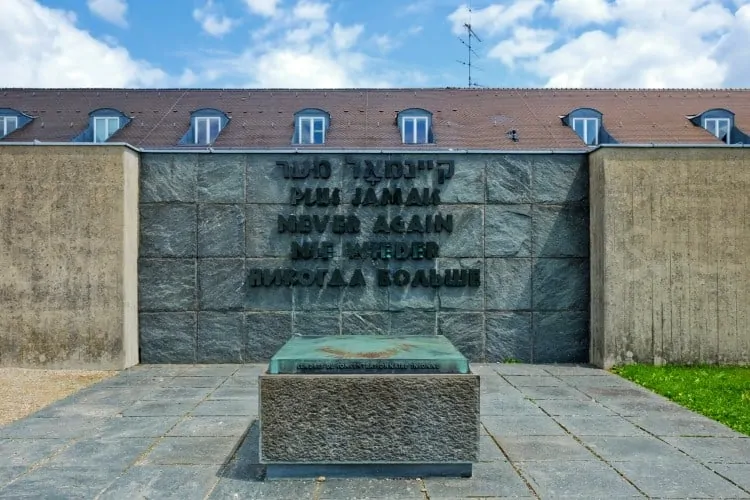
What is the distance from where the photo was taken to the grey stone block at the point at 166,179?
10.1 meters

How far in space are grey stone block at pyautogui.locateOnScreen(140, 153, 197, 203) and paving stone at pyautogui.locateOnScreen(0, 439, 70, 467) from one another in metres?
4.94

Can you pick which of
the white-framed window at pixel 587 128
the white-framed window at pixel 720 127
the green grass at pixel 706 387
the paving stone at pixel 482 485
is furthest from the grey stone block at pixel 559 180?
the white-framed window at pixel 720 127

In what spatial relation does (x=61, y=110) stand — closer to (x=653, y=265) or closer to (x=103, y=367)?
(x=103, y=367)

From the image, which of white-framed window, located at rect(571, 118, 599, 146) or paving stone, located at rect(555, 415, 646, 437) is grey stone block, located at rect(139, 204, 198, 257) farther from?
white-framed window, located at rect(571, 118, 599, 146)

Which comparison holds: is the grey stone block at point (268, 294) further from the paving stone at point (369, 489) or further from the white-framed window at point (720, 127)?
the white-framed window at point (720, 127)

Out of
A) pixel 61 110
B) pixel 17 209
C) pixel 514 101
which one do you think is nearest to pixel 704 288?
pixel 17 209

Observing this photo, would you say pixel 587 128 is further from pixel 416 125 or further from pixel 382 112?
pixel 382 112

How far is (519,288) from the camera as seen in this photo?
10.1m

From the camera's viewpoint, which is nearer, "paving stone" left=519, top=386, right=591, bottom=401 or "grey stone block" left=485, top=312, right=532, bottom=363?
"paving stone" left=519, top=386, right=591, bottom=401

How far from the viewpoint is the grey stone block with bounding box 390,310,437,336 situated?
10000mm

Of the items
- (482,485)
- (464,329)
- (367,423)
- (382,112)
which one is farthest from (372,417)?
(382,112)

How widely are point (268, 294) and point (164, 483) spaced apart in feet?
17.9

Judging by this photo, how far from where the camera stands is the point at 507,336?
10.1 meters

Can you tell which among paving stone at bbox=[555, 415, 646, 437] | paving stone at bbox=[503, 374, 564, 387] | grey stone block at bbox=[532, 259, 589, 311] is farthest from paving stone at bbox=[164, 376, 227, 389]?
grey stone block at bbox=[532, 259, 589, 311]
